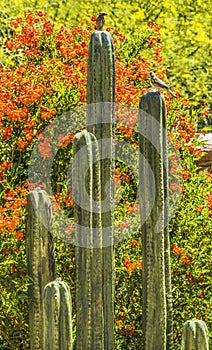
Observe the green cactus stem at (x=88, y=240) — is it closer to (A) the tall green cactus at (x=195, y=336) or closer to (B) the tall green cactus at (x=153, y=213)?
(B) the tall green cactus at (x=153, y=213)

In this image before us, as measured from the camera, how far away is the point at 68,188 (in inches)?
262

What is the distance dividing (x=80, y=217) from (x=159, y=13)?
32.5ft

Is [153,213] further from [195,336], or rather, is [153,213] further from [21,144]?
[21,144]

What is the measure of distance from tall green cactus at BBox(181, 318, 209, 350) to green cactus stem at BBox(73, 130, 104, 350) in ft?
2.17

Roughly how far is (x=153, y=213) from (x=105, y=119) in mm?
704

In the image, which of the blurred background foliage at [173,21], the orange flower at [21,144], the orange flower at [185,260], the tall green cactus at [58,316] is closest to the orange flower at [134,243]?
the orange flower at [185,260]

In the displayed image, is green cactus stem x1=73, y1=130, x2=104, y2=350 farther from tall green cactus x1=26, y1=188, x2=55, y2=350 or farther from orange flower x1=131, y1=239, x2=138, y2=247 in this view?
orange flower x1=131, y1=239, x2=138, y2=247

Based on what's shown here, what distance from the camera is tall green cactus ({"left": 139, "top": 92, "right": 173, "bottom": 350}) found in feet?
18.4

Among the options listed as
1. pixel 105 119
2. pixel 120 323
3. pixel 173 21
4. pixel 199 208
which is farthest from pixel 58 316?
pixel 173 21

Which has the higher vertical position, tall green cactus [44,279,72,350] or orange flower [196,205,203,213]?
orange flower [196,205,203,213]

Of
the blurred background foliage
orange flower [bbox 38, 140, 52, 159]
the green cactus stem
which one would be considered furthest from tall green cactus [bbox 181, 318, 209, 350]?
the blurred background foliage

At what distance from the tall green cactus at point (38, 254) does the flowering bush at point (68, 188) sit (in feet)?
1.49

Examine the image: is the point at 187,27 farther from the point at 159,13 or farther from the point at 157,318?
the point at 157,318

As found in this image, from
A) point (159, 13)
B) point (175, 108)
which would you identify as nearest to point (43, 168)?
point (175, 108)
